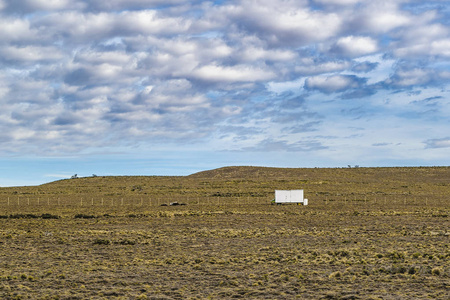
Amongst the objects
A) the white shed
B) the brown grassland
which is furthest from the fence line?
the brown grassland

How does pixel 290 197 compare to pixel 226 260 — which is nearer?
pixel 226 260

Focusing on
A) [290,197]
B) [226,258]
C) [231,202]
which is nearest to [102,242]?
[226,258]

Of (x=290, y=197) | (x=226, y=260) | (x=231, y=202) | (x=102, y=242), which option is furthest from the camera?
(x=231, y=202)

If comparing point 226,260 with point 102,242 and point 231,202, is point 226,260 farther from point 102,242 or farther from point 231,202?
point 231,202

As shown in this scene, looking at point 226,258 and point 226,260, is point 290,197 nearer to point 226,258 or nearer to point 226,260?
point 226,258

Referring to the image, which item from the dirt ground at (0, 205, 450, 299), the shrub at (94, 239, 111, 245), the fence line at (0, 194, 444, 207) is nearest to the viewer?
the dirt ground at (0, 205, 450, 299)

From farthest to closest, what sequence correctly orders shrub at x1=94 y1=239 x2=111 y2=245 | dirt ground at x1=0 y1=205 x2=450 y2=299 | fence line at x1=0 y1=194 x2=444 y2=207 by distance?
fence line at x1=0 y1=194 x2=444 y2=207
shrub at x1=94 y1=239 x2=111 y2=245
dirt ground at x1=0 y1=205 x2=450 y2=299

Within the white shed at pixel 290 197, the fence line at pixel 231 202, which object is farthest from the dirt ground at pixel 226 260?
the fence line at pixel 231 202

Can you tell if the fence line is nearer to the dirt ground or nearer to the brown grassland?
the brown grassland

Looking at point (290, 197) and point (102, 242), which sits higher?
point (290, 197)

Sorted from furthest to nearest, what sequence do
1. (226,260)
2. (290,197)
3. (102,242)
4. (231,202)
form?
(231,202)
(290,197)
(102,242)
(226,260)

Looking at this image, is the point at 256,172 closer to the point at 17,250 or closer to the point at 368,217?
the point at 368,217

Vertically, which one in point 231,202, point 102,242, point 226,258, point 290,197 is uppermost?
point 290,197

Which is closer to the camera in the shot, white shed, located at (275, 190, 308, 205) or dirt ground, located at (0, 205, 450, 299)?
dirt ground, located at (0, 205, 450, 299)
